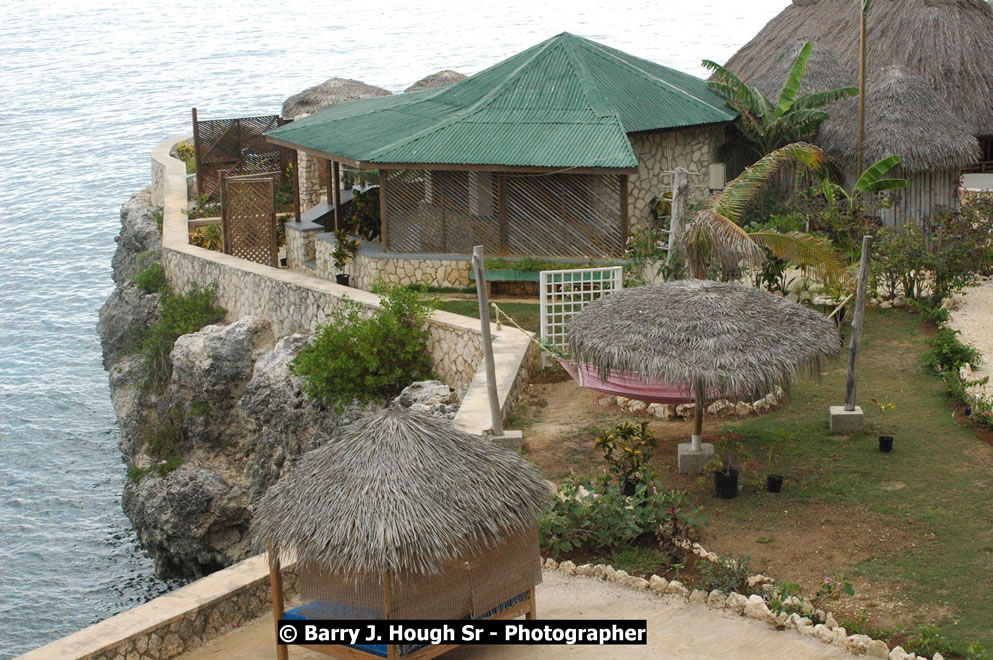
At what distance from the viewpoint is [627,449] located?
12828 millimetres

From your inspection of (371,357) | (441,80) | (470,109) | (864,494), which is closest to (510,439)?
(864,494)

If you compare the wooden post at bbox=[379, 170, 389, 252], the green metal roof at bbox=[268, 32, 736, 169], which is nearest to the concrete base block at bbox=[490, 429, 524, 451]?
the green metal roof at bbox=[268, 32, 736, 169]

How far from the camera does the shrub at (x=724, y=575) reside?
1078 cm

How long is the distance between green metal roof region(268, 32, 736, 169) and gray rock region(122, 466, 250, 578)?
655cm

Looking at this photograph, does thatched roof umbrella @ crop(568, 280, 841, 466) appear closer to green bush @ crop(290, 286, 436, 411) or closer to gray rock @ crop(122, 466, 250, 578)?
green bush @ crop(290, 286, 436, 411)

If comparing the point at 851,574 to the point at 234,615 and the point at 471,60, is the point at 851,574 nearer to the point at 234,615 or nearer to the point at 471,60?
the point at 234,615

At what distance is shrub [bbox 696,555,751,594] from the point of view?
10781 mm

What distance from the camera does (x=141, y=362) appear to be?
27.4 m

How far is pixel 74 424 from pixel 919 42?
2256 centimetres

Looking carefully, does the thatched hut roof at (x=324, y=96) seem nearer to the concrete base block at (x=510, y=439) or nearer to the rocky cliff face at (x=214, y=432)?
the rocky cliff face at (x=214, y=432)

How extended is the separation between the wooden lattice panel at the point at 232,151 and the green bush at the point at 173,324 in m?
6.32

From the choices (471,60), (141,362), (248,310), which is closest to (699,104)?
(248,310)

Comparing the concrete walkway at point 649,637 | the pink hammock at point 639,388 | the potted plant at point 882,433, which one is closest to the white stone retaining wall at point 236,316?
the concrete walkway at point 649,637

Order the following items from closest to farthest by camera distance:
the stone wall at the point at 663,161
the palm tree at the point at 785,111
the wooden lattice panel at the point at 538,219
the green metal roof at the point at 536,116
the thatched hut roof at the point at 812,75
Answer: the green metal roof at the point at 536,116
the wooden lattice panel at the point at 538,219
the stone wall at the point at 663,161
the palm tree at the point at 785,111
the thatched hut roof at the point at 812,75
